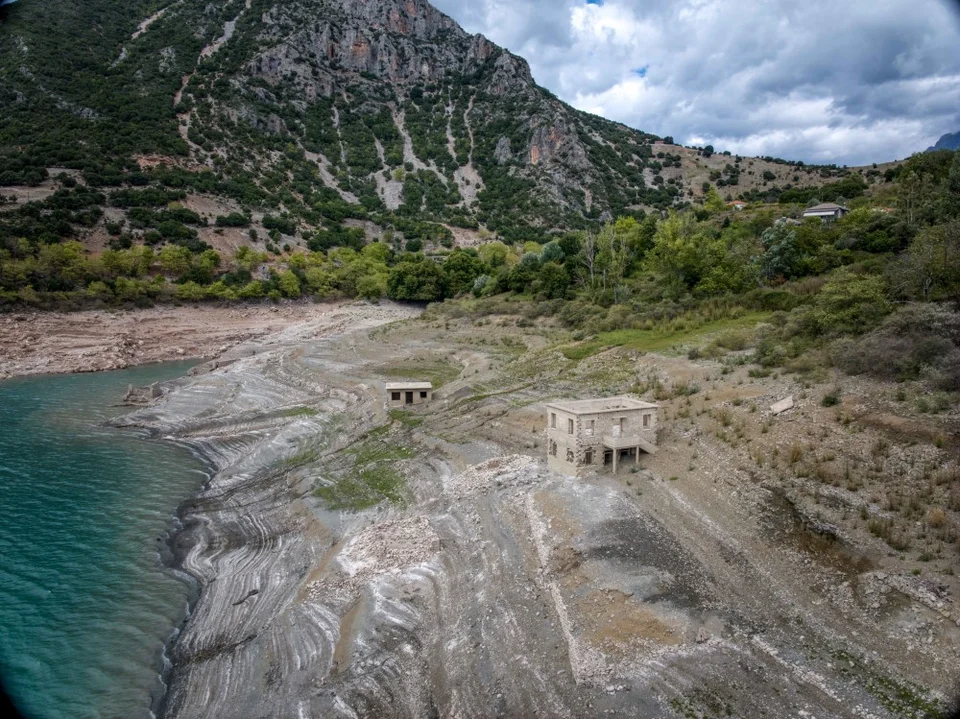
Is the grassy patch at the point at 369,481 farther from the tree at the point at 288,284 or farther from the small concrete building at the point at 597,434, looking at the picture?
the tree at the point at 288,284

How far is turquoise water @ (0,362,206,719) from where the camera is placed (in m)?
14.1

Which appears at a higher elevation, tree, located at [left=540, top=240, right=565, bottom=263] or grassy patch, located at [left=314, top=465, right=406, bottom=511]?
tree, located at [left=540, top=240, right=565, bottom=263]

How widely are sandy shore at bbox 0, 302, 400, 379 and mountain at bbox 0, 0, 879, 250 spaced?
2023 cm

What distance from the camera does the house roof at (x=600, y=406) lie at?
2089 cm

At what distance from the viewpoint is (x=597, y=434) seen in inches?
822

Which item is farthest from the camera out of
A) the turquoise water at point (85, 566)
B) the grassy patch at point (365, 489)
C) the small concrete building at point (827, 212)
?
the small concrete building at point (827, 212)

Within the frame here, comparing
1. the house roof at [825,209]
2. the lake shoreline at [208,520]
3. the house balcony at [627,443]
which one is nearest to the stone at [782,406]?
the house balcony at [627,443]

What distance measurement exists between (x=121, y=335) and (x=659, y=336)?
150ft

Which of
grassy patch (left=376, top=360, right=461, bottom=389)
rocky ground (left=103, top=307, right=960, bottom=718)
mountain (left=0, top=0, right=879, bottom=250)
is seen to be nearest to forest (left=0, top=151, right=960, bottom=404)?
mountain (left=0, top=0, right=879, bottom=250)

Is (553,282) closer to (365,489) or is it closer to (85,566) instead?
(365,489)

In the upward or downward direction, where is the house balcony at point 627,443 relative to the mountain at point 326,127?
downward

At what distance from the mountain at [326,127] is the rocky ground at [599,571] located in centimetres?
6806

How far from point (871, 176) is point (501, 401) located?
2992 inches

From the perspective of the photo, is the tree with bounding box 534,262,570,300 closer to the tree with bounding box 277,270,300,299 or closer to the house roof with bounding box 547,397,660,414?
the tree with bounding box 277,270,300,299
